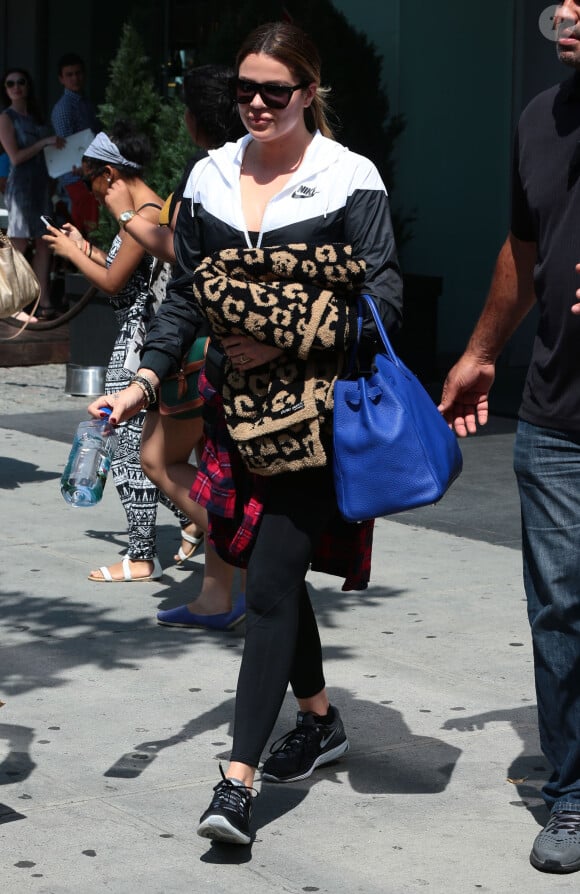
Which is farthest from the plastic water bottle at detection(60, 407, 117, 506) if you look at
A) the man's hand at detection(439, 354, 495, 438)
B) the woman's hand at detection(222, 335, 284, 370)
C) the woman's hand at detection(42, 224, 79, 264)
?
the man's hand at detection(439, 354, 495, 438)

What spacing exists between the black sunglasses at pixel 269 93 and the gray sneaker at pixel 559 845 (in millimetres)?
1912

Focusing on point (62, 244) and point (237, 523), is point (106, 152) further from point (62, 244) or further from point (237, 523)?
point (237, 523)

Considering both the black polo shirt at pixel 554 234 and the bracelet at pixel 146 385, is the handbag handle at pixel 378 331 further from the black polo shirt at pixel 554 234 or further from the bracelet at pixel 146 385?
the bracelet at pixel 146 385

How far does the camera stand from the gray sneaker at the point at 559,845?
387 centimetres

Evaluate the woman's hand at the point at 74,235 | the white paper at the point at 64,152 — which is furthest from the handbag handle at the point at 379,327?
the white paper at the point at 64,152

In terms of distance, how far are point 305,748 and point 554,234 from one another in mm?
1600

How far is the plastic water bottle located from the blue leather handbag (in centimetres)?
138

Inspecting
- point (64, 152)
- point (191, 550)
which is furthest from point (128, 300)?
point (64, 152)

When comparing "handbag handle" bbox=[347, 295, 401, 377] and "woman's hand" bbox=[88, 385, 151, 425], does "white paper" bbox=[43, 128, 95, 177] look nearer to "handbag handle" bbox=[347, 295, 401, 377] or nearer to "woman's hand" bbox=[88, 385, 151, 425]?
"woman's hand" bbox=[88, 385, 151, 425]

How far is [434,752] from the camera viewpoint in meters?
4.74

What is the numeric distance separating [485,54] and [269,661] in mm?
9351

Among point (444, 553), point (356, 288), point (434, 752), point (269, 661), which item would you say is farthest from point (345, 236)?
point (444, 553)

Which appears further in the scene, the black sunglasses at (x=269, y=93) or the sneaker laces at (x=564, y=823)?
the black sunglasses at (x=269, y=93)

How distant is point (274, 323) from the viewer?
12.9 feet
